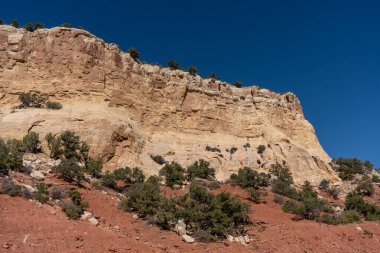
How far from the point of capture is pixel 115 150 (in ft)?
85.7

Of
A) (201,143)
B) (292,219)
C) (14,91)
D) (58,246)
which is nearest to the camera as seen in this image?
(58,246)

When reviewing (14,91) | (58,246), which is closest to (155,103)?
(14,91)

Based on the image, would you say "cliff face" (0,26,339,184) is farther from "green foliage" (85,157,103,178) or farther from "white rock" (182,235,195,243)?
"white rock" (182,235,195,243)

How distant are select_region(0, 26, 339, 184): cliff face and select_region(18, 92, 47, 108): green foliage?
34.5 inches

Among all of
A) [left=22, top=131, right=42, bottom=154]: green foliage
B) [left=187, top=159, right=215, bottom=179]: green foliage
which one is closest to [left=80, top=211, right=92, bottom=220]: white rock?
[left=22, top=131, right=42, bottom=154]: green foliage

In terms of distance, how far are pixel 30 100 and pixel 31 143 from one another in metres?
6.30

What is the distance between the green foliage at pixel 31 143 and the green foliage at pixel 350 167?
93.1 ft

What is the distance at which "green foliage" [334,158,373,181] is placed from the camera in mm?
36094

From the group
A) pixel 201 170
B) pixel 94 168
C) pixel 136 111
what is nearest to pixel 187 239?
pixel 94 168

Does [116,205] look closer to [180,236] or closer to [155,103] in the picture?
[180,236]

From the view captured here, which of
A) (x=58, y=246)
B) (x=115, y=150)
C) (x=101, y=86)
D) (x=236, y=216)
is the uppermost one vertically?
(x=101, y=86)

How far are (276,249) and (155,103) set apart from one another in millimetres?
20579

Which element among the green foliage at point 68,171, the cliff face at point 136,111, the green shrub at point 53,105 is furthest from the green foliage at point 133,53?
the green foliage at point 68,171

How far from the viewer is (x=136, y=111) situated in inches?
1230
